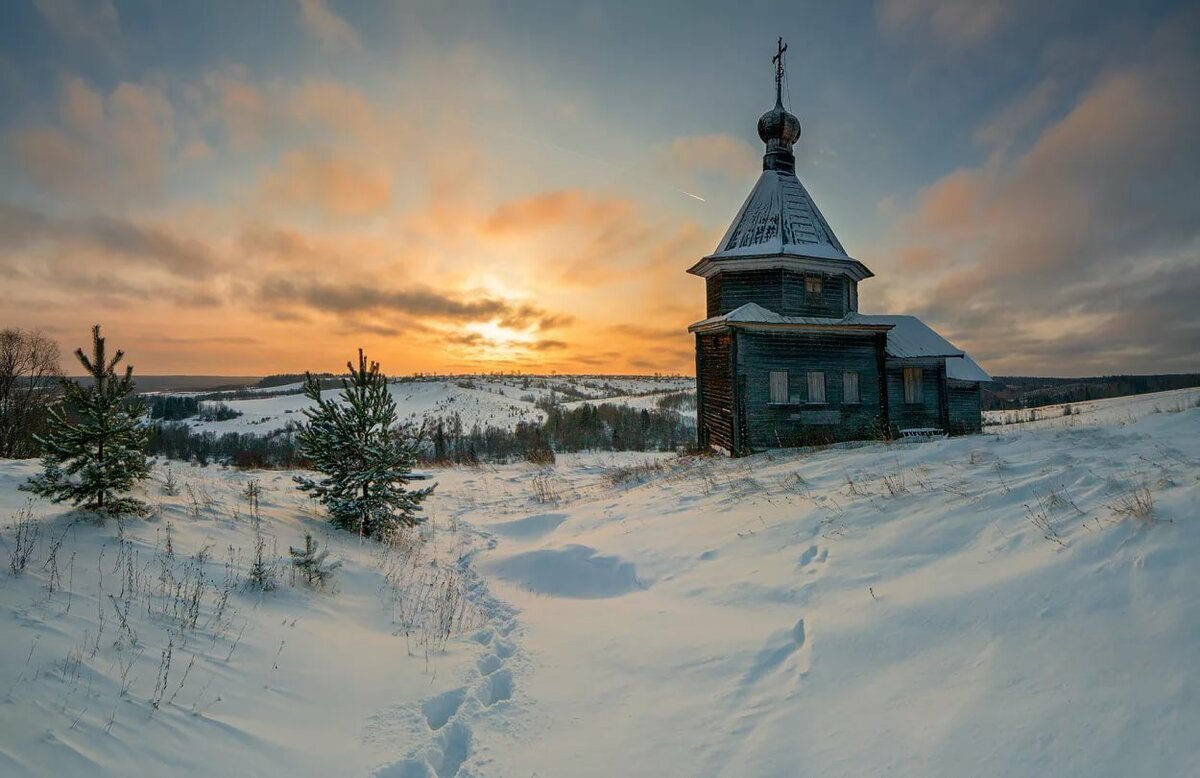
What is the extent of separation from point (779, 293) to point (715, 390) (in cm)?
435

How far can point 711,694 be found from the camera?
156 inches

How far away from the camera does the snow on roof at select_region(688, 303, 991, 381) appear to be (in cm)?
1709

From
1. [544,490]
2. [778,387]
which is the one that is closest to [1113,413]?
[778,387]

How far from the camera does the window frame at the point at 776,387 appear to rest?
1747 cm

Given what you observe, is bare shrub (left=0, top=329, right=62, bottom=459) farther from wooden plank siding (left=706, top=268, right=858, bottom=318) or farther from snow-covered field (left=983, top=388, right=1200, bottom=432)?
snow-covered field (left=983, top=388, right=1200, bottom=432)

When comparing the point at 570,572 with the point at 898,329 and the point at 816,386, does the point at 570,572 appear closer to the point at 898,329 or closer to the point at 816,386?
the point at 816,386

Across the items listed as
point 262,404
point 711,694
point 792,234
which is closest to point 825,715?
point 711,694

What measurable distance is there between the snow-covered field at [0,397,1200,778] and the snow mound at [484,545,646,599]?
0.22 feet

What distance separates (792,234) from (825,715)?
732 inches

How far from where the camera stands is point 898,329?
2141 cm

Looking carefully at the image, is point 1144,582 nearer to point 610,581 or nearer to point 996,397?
point 610,581

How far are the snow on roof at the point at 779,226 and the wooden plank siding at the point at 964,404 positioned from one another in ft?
27.9

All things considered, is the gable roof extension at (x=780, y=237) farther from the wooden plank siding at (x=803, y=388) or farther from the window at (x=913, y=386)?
the window at (x=913, y=386)

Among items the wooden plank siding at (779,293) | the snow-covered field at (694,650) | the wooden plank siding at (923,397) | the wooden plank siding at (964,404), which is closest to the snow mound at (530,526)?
the snow-covered field at (694,650)
